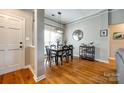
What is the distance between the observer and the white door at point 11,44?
346cm

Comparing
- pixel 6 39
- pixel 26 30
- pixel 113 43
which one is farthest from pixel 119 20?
pixel 6 39

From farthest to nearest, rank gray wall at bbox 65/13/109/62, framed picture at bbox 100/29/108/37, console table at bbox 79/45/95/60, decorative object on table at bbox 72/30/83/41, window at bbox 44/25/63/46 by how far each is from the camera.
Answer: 1. window at bbox 44/25/63/46
2. decorative object on table at bbox 72/30/83/41
3. console table at bbox 79/45/95/60
4. gray wall at bbox 65/13/109/62
5. framed picture at bbox 100/29/108/37

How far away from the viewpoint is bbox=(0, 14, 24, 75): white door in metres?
3.46

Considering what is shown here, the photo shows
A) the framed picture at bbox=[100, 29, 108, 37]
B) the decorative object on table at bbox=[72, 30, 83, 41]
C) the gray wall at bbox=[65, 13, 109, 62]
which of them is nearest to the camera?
the framed picture at bbox=[100, 29, 108, 37]

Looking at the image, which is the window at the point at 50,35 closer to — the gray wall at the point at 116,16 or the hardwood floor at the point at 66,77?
the gray wall at the point at 116,16

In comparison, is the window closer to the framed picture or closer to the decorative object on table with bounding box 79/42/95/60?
the decorative object on table with bounding box 79/42/95/60

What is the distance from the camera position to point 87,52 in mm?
6223

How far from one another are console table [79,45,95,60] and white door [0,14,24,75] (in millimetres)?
3744

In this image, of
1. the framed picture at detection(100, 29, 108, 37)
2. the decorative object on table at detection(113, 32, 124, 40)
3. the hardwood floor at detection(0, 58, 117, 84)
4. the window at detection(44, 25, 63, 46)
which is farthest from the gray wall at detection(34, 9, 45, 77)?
the decorative object on table at detection(113, 32, 124, 40)

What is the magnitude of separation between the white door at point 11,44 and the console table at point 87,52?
12.3 ft

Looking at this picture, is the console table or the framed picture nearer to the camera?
the framed picture

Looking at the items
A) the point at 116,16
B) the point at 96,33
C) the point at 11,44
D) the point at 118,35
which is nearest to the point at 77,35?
the point at 96,33

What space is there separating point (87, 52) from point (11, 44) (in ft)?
13.8

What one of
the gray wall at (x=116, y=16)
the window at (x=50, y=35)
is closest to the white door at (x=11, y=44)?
the window at (x=50, y=35)
